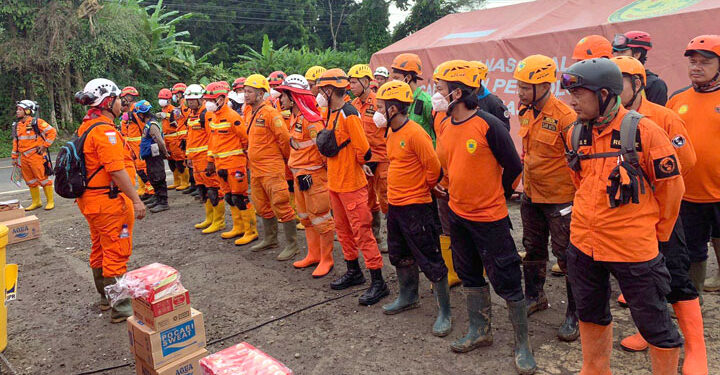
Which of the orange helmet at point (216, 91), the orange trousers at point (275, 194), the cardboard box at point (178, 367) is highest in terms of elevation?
the orange helmet at point (216, 91)

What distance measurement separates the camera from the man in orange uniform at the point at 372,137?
5.94 meters

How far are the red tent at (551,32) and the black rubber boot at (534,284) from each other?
417 cm

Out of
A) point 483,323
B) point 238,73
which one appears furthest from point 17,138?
point 238,73

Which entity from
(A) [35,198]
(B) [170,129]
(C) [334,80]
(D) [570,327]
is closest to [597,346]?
(D) [570,327]

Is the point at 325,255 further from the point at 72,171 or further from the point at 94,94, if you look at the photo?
the point at 94,94

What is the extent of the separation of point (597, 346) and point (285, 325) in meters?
2.66

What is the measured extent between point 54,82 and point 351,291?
19521mm

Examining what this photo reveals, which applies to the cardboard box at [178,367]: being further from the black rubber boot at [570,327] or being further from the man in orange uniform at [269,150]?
the man in orange uniform at [269,150]

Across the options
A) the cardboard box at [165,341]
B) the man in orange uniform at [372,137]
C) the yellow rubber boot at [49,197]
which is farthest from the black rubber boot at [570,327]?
the yellow rubber boot at [49,197]

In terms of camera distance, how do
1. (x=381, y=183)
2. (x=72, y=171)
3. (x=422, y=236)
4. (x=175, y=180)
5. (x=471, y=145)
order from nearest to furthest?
(x=471, y=145)
(x=422, y=236)
(x=72, y=171)
(x=381, y=183)
(x=175, y=180)

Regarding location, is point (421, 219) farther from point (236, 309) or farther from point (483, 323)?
point (236, 309)

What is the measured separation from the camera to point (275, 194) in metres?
6.43

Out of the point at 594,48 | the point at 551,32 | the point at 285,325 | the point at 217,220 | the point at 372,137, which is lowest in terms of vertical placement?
the point at 285,325

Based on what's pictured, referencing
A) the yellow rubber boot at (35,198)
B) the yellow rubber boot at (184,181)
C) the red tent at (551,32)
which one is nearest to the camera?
the red tent at (551,32)
